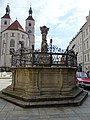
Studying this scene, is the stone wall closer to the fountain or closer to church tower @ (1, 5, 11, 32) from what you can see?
the fountain

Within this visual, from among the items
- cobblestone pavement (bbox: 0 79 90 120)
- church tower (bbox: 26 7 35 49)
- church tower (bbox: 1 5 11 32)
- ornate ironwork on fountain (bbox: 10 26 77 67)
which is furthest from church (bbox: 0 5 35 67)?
cobblestone pavement (bbox: 0 79 90 120)

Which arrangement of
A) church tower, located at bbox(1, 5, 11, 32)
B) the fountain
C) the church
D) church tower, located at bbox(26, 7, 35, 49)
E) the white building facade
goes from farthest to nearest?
1. church tower, located at bbox(26, 7, 35, 49)
2. church tower, located at bbox(1, 5, 11, 32)
3. the church
4. the white building facade
5. the fountain

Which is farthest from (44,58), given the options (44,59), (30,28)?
(30,28)

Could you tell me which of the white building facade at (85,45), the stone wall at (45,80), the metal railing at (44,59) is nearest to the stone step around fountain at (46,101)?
the stone wall at (45,80)

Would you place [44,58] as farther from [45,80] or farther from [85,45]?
[85,45]

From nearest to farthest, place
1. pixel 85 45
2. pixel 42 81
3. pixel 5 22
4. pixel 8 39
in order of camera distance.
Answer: pixel 42 81, pixel 85 45, pixel 8 39, pixel 5 22

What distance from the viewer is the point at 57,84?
332 inches

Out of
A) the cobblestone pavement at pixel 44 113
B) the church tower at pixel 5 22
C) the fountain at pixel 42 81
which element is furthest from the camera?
the church tower at pixel 5 22

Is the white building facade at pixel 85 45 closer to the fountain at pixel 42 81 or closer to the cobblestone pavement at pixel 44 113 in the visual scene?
the fountain at pixel 42 81

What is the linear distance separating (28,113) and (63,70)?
9.64 ft

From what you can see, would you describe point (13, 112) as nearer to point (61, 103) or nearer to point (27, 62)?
point (61, 103)

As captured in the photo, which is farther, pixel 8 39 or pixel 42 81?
pixel 8 39

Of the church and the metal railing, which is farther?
the church

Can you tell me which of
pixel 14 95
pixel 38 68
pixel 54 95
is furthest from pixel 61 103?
pixel 14 95
